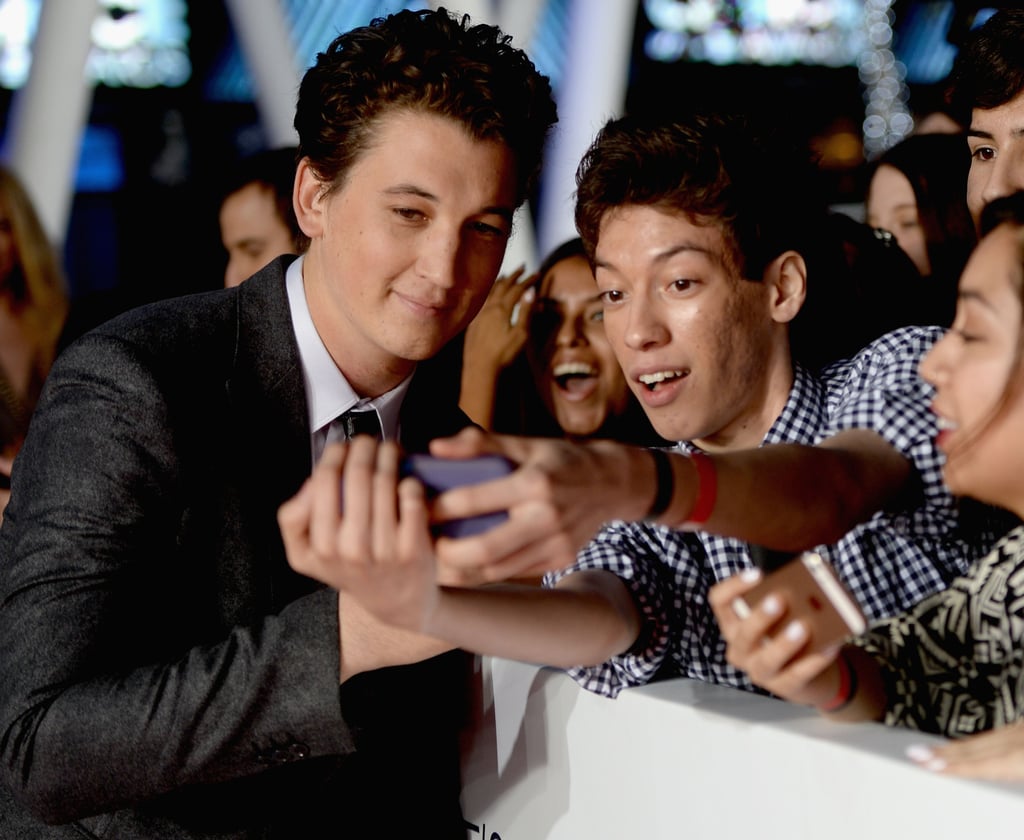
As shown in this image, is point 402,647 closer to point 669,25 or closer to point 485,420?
point 485,420

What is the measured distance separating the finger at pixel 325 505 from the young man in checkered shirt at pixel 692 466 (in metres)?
0.02

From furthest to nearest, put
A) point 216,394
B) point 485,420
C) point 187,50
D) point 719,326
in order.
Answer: point 187,50 < point 485,420 < point 719,326 < point 216,394

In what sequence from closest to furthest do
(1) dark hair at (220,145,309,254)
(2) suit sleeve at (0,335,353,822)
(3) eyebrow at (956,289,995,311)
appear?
(3) eyebrow at (956,289,995,311), (2) suit sleeve at (0,335,353,822), (1) dark hair at (220,145,309,254)

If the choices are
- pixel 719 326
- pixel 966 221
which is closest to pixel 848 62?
pixel 966 221

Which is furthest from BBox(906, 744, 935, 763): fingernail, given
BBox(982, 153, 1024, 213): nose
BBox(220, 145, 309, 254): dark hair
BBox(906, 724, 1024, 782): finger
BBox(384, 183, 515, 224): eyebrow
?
BBox(220, 145, 309, 254): dark hair

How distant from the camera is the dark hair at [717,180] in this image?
1.93 meters

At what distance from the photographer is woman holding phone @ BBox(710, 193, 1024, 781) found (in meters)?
1.17

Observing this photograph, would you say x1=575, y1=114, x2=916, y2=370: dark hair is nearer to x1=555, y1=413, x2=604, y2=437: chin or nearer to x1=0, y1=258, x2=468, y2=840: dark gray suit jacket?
x1=0, y1=258, x2=468, y2=840: dark gray suit jacket

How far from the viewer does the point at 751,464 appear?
4.44 ft

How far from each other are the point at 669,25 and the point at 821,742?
11.0 m

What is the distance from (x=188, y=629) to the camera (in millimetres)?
1689

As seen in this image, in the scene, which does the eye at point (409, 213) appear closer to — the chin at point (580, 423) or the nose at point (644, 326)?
the nose at point (644, 326)

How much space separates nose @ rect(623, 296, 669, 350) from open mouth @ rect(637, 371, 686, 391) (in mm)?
44

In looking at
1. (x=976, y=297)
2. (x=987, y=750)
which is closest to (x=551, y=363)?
(x=976, y=297)
